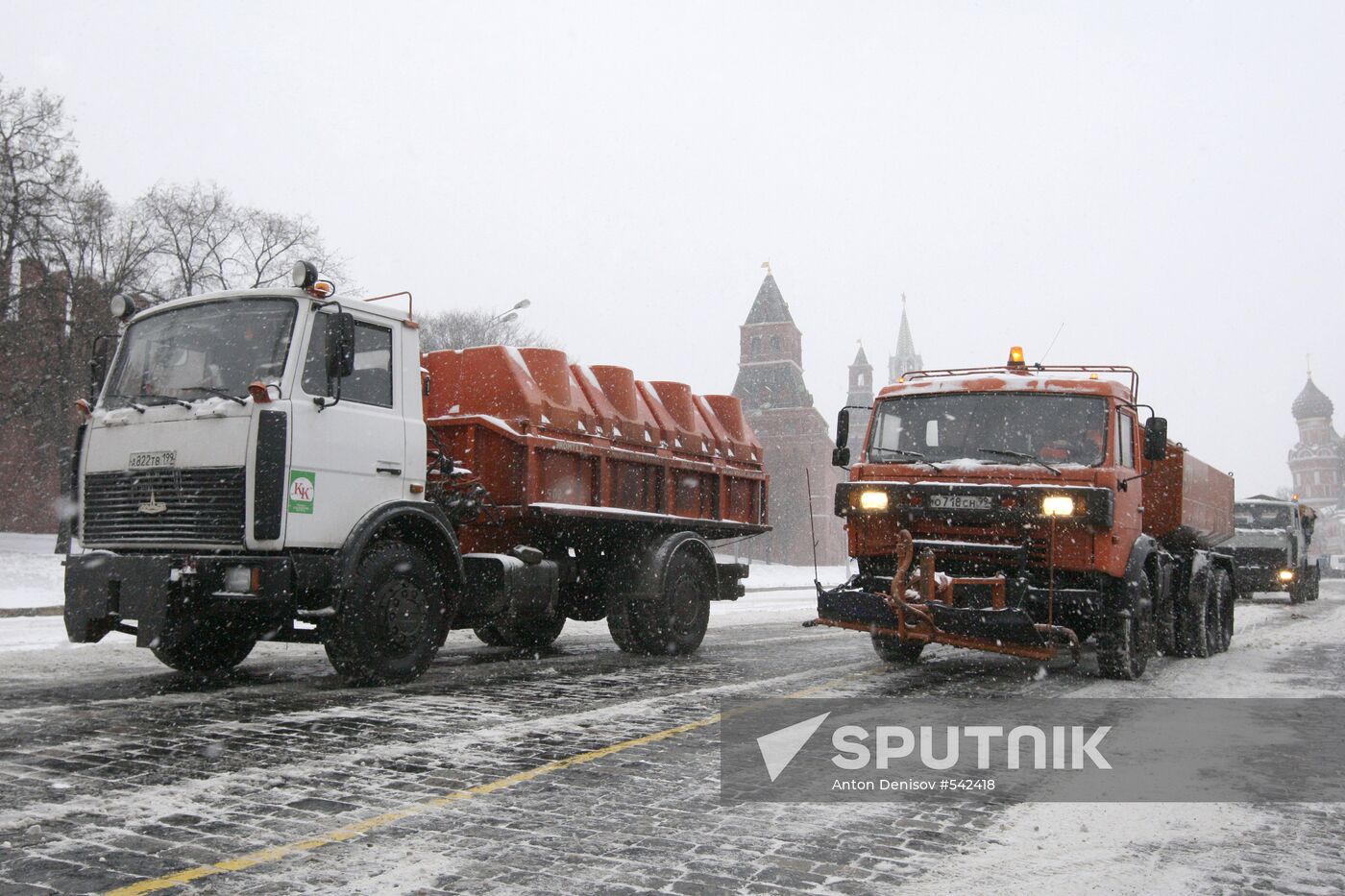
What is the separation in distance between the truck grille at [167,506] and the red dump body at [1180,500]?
8.00 meters

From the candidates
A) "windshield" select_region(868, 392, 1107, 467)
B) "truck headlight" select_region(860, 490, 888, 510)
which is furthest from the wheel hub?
"windshield" select_region(868, 392, 1107, 467)

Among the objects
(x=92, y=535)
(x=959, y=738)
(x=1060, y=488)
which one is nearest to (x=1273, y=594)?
(x=1060, y=488)

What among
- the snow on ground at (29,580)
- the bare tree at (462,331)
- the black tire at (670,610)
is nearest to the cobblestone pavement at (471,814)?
the black tire at (670,610)

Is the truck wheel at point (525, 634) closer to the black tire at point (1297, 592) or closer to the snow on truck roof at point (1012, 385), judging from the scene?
the snow on truck roof at point (1012, 385)

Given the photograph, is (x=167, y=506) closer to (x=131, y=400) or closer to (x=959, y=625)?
(x=131, y=400)

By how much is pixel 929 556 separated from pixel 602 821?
495cm

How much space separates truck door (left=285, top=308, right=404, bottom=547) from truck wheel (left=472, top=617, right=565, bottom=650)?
3.77 metres

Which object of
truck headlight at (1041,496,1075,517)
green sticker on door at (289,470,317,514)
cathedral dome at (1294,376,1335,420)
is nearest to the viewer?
green sticker on door at (289,470,317,514)

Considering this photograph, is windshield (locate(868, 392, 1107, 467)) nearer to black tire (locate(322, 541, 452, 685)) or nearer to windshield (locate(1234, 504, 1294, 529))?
black tire (locate(322, 541, 452, 685))

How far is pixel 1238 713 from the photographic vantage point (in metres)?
7.79

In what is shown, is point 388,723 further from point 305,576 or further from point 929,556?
point 929,556

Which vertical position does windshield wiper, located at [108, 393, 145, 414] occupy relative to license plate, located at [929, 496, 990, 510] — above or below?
above

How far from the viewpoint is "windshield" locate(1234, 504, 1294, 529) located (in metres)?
26.5

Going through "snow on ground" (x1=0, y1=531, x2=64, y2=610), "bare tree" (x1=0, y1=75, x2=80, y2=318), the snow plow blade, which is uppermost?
"bare tree" (x1=0, y1=75, x2=80, y2=318)
